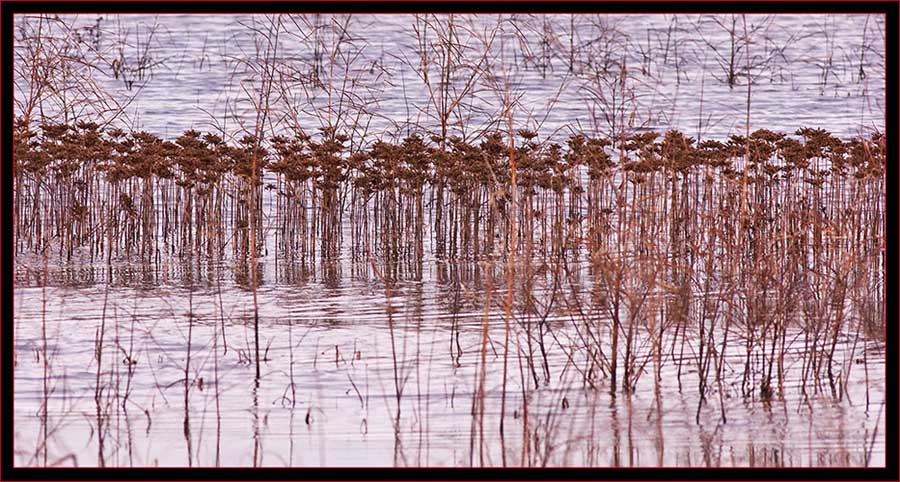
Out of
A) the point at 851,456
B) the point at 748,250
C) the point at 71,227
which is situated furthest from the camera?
the point at 71,227

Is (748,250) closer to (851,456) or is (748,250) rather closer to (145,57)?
(851,456)

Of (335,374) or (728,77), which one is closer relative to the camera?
(335,374)

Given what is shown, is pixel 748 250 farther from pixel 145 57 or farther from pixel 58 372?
pixel 145 57

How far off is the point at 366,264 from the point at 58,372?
3182 millimetres

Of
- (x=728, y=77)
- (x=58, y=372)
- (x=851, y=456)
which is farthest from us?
(x=728, y=77)

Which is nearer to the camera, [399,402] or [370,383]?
[399,402]

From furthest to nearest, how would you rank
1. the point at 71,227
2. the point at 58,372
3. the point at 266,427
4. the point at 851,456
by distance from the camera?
1. the point at 71,227
2. the point at 58,372
3. the point at 266,427
4. the point at 851,456

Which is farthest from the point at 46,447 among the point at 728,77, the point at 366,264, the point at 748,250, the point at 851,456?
the point at 728,77

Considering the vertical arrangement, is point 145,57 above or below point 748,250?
above

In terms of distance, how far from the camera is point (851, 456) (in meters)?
3.88

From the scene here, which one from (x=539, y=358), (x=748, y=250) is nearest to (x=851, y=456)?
(x=539, y=358)

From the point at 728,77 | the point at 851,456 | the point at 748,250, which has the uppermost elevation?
the point at 728,77

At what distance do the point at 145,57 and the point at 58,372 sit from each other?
43.6ft

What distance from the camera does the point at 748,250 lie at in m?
7.57
